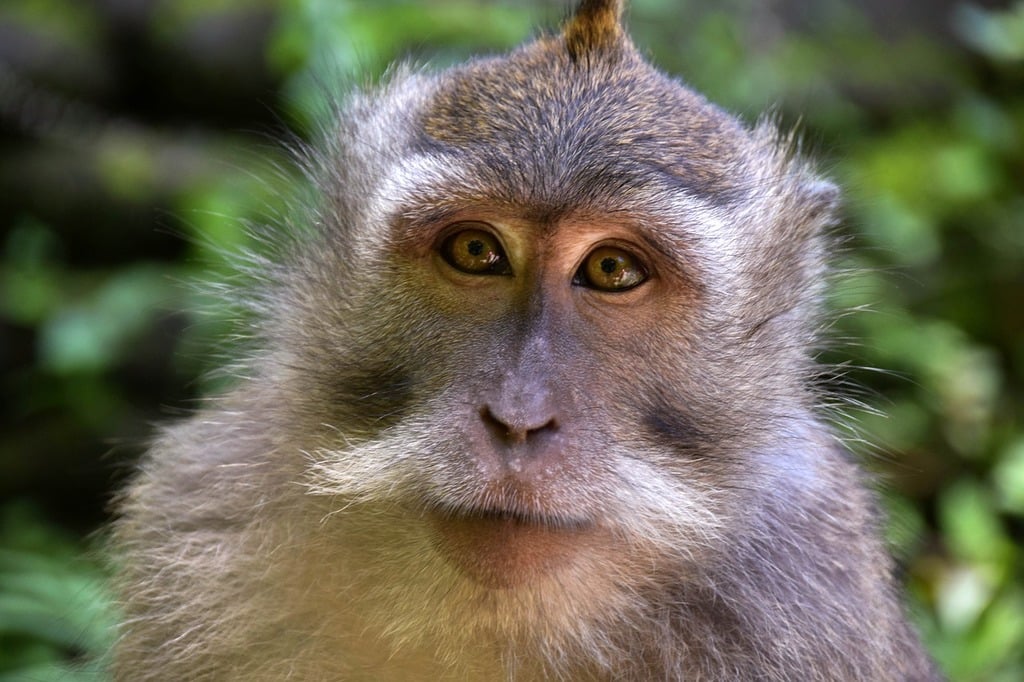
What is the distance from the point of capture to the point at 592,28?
327 centimetres

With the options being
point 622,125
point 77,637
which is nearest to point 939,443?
point 622,125

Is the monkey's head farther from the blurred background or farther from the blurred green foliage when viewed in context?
the blurred green foliage

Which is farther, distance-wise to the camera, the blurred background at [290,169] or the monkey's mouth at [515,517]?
the blurred background at [290,169]

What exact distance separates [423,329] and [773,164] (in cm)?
120

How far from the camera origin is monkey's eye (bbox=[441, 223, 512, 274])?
284cm

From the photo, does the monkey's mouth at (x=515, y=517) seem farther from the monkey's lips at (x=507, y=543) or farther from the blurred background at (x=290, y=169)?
the blurred background at (x=290, y=169)

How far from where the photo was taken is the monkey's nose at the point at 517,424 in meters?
2.45

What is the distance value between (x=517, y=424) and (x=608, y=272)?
0.56m

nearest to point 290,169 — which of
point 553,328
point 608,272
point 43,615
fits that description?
point 43,615

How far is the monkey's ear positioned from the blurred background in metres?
1.32

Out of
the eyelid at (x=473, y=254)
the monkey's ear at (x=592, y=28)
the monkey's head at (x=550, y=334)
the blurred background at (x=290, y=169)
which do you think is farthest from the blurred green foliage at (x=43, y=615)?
the monkey's ear at (x=592, y=28)

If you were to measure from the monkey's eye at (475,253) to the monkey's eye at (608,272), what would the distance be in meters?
0.17

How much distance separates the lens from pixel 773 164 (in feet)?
11.4

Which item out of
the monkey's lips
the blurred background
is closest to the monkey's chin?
the monkey's lips
